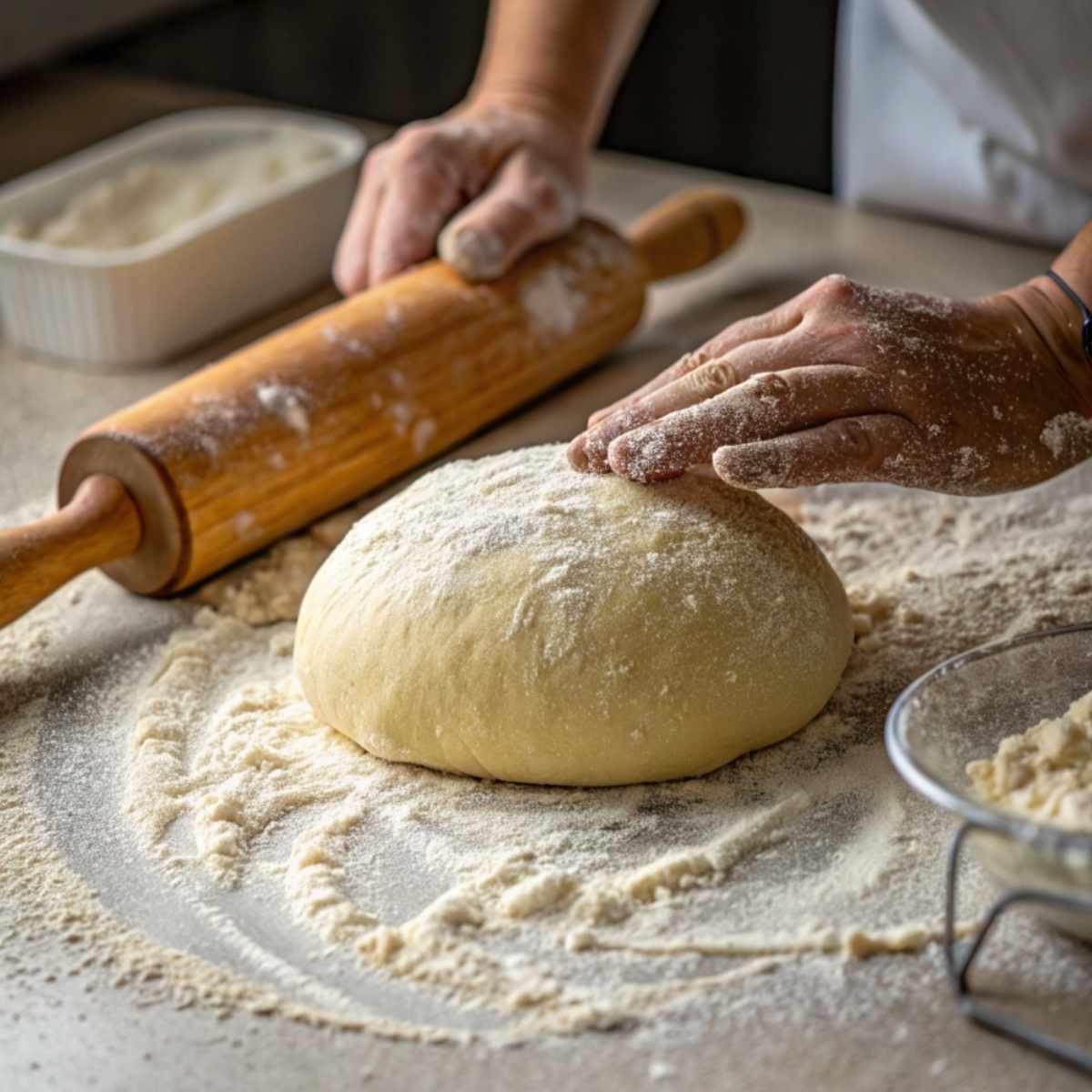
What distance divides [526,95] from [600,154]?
69 centimetres

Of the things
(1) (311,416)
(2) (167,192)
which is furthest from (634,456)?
(2) (167,192)

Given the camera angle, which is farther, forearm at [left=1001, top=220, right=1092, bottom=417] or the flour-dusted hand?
the flour-dusted hand

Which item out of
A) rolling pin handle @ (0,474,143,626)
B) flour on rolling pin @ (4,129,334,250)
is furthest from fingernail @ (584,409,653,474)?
flour on rolling pin @ (4,129,334,250)

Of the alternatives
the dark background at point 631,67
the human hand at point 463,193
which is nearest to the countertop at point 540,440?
the human hand at point 463,193

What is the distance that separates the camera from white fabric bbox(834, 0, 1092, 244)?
6.07ft

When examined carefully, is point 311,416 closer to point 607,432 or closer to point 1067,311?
point 607,432

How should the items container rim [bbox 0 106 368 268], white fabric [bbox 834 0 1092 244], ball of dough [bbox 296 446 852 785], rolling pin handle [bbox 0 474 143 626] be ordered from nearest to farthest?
ball of dough [bbox 296 446 852 785] → rolling pin handle [bbox 0 474 143 626] → white fabric [bbox 834 0 1092 244] → container rim [bbox 0 106 368 268]

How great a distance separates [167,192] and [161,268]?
304 mm

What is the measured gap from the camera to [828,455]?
50.5 inches

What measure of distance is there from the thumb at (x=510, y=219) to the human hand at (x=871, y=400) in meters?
0.52

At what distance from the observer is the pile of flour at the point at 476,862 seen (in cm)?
107

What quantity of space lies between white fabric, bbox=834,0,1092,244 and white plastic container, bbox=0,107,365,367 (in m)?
0.80

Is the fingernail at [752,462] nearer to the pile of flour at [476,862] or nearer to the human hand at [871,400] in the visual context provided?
the human hand at [871,400]

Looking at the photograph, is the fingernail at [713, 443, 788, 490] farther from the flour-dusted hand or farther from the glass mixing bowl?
the flour-dusted hand
